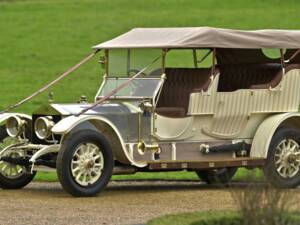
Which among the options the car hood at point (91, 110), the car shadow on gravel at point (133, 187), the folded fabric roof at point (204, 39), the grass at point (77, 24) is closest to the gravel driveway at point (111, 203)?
the car shadow on gravel at point (133, 187)

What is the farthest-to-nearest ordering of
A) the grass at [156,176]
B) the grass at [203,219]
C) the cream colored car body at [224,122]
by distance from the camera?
the grass at [156,176]
the cream colored car body at [224,122]
the grass at [203,219]

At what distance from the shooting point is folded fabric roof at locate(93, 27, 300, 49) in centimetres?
1532

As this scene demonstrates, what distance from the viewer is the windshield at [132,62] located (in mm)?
15750

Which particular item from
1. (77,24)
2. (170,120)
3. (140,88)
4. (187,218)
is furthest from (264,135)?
(77,24)

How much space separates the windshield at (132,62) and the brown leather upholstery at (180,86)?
1.56 feet

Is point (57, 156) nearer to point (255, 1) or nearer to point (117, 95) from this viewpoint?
point (117, 95)

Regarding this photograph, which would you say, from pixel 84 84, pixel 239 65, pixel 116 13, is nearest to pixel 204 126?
pixel 239 65

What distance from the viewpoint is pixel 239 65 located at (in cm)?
1689

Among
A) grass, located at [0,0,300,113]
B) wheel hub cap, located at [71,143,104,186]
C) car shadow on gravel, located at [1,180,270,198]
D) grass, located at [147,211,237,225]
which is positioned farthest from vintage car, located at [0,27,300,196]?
grass, located at [0,0,300,113]

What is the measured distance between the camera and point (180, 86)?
16.2 m

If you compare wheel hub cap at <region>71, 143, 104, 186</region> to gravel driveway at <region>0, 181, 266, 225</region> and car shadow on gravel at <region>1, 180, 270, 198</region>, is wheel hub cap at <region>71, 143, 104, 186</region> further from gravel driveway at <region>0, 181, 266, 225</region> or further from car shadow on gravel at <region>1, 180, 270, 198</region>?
car shadow on gravel at <region>1, 180, 270, 198</region>

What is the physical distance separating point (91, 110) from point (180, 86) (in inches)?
76.2

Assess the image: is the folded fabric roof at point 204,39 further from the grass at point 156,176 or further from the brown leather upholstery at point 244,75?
the grass at point 156,176

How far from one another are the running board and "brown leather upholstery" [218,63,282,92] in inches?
52.0
